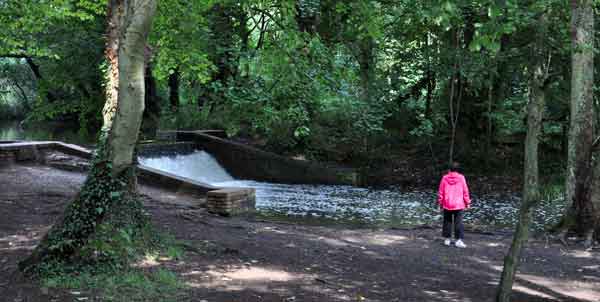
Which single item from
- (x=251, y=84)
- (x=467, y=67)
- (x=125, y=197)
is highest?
(x=467, y=67)

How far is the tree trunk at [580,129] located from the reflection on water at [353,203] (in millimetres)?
1940

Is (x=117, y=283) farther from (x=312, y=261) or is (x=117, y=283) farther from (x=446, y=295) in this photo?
(x=446, y=295)

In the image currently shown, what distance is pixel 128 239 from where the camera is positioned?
22.4ft

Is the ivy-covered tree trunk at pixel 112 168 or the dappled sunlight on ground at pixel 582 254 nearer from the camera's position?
the ivy-covered tree trunk at pixel 112 168

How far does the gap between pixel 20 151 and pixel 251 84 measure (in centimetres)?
810

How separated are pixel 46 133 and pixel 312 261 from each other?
26.8 metres

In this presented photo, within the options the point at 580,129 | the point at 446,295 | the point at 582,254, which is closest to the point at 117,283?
the point at 446,295

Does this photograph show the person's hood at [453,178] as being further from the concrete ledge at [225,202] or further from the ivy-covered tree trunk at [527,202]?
the concrete ledge at [225,202]

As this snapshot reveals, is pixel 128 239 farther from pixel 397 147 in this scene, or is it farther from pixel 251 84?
pixel 397 147

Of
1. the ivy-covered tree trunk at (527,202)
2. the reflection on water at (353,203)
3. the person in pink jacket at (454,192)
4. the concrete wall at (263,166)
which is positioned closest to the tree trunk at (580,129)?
the reflection on water at (353,203)

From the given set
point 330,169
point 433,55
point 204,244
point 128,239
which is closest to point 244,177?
point 330,169

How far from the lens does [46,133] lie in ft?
102

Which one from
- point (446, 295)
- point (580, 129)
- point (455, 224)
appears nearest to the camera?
point (446, 295)

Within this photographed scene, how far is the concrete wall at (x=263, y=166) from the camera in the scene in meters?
22.8
